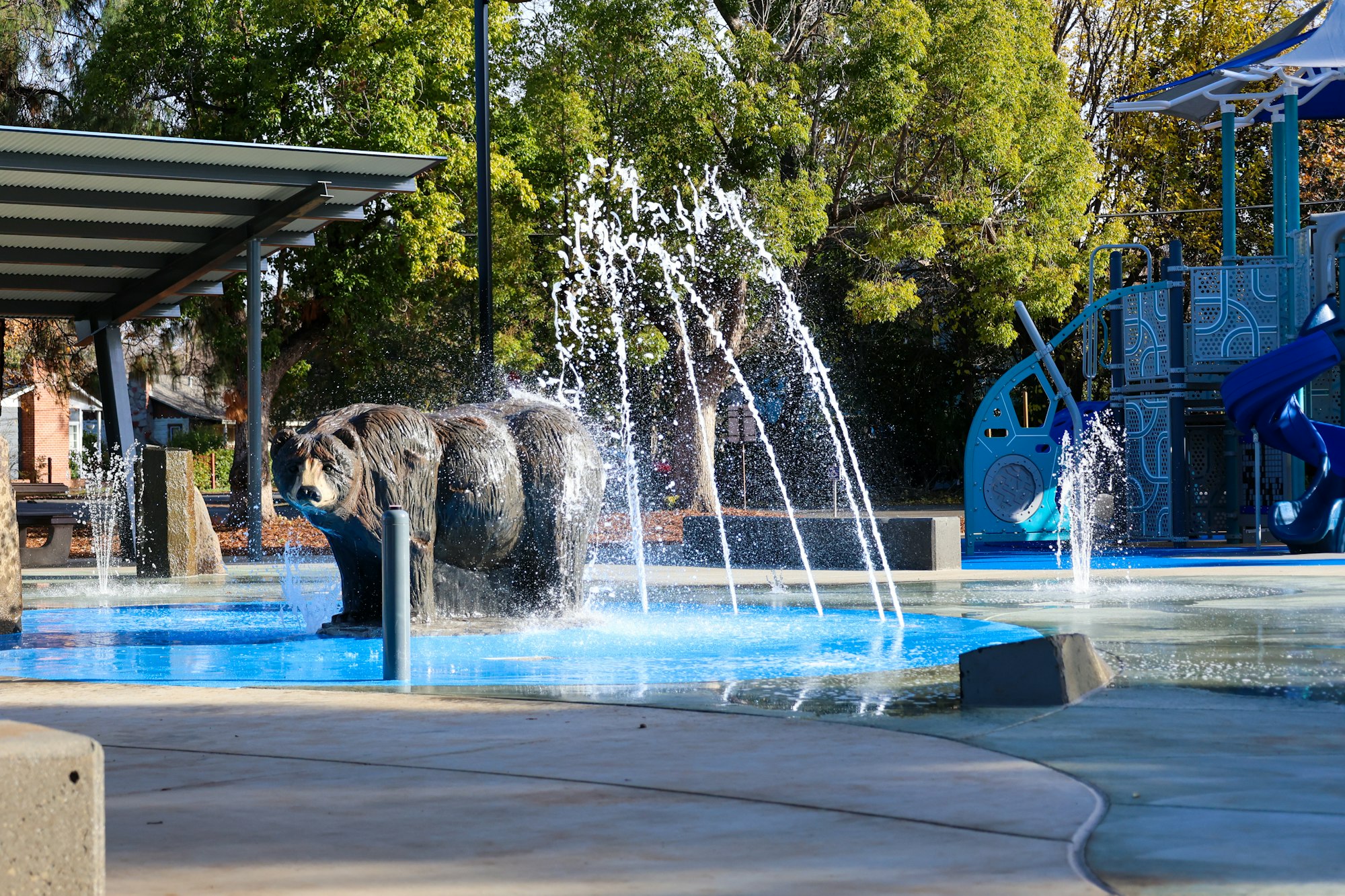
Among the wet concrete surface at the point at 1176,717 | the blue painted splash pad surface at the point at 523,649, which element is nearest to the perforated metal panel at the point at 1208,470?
the wet concrete surface at the point at 1176,717

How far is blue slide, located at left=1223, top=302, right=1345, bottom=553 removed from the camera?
1745 cm

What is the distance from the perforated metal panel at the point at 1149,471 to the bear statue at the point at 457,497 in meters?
11.7

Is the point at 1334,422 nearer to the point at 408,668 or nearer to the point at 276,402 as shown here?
the point at 408,668

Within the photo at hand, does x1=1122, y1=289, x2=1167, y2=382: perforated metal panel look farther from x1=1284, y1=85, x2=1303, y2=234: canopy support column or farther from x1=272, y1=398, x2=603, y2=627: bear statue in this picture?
x1=272, y1=398, x2=603, y2=627: bear statue

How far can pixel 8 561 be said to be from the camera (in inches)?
398

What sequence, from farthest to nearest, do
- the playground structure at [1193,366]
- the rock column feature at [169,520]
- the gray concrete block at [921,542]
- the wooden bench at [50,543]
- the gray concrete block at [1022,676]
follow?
the playground structure at [1193,366] < the wooden bench at [50,543] < the gray concrete block at [921,542] < the rock column feature at [169,520] < the gray concrete block at [1022,676]

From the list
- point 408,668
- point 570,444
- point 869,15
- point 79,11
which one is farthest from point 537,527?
point 79,11

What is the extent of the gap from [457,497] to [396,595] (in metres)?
2.47

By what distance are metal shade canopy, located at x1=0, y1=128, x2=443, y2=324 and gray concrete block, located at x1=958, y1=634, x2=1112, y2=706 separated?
341 inches

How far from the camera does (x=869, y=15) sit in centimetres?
2495

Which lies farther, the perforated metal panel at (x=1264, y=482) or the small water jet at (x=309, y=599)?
the perforated metal panel at (x=1264, y=482)

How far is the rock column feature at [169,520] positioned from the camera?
15.7 m

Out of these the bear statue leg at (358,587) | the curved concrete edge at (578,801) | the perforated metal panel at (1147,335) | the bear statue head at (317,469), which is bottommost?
the curved concrete edge at (578,801)

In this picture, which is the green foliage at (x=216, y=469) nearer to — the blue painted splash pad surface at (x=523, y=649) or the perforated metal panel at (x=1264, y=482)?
the perforated metal panel at (x=1264, y=482)
